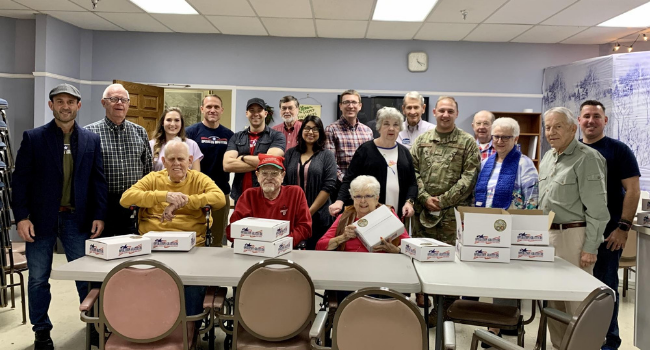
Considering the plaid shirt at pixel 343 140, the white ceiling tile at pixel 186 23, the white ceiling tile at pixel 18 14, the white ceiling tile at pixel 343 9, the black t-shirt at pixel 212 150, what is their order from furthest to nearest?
the white ceiling tile at pixel 186 23 < the white ceiling tile at pixel 18 14 < the white ceiling tile at pixel 343 9 < the black t-shirt at pixel 212 150 < the plaid shirt at pixel 343 140

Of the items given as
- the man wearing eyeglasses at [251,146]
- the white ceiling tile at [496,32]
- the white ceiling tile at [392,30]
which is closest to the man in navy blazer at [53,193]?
the man wearing eyeglasses at [251,146]

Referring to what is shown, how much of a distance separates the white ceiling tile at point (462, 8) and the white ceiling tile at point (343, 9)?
33.0 inches

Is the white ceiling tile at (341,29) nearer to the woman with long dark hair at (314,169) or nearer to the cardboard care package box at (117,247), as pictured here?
the woman with long dark hair at (314,169)

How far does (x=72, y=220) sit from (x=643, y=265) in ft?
13.0

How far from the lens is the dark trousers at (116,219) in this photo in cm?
322

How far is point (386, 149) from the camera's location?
332 cm

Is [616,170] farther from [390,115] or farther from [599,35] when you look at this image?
[599,35]

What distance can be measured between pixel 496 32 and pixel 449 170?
12.6 feet

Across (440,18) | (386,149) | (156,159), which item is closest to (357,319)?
(386,149)

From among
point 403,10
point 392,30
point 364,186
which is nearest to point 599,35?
point 392,30

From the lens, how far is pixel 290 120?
12.8 feet

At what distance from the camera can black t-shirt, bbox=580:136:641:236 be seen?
9.89 ft

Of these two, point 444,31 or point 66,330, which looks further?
point 444,31

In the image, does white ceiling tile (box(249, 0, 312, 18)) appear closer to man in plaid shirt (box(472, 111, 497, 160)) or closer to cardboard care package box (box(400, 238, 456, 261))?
man in plaid shirt (box(472, 111, 497, 160))
